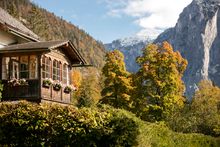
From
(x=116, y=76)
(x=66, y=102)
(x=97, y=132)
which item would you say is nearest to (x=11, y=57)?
(x=66, y=102)

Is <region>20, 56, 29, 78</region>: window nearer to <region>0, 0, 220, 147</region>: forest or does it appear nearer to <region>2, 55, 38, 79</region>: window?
<region>2, 55, 38, 79</region>: window

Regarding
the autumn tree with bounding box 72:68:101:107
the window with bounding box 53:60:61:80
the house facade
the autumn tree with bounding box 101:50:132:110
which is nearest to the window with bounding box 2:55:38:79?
the house facade

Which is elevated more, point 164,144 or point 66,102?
point 66,102

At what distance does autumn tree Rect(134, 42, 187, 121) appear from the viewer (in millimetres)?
45281

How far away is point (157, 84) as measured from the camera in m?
45.5

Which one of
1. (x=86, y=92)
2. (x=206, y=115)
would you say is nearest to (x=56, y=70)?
(x=86, y=92)

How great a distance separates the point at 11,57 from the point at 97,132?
11.3 metres

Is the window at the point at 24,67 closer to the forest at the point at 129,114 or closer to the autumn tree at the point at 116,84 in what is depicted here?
the forest at the point at 129,114

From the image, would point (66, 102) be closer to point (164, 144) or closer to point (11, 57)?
point (11, 57)

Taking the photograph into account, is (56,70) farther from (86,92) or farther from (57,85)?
(86,92)

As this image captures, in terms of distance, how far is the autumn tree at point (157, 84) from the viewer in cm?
4528

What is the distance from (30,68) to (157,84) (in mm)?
20215

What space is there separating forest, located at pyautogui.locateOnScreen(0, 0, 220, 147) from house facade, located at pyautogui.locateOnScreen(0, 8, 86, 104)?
121 inches

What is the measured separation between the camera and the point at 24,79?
88.5ft
